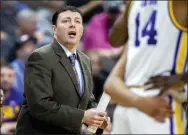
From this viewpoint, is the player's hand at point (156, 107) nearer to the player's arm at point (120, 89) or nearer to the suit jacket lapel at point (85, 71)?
the player's arm at point (120, 89)

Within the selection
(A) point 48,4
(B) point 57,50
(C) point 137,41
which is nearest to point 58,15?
(B) point 57,50

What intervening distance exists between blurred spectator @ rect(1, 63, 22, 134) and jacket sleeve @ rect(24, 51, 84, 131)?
2.65 metres

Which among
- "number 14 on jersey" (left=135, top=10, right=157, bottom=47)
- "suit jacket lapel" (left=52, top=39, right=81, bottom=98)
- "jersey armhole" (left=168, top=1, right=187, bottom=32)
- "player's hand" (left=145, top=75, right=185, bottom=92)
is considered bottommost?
"player's hand" (left=145, top=75, right=185, bottom=92)

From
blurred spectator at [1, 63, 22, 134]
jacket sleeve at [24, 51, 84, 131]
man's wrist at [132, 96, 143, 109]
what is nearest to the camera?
jacket sleeve at [24, 51, 84, 131]

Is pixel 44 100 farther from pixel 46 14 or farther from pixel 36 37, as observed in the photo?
pixel 46 14

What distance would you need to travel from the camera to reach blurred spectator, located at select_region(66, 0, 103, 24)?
365 inches

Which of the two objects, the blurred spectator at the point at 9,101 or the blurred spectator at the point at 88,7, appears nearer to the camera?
the blurred spectator at the point at 9,101

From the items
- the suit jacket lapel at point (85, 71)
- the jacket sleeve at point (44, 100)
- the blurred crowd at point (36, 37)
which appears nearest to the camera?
the jacket sleeve at point (44, 100)

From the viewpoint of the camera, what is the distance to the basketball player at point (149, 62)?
396 cm

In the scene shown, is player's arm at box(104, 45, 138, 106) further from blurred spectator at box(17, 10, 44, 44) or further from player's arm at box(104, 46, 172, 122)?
blurred spectator at box(17, 10, 44, 44)

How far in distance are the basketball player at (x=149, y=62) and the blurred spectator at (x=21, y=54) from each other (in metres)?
2.93

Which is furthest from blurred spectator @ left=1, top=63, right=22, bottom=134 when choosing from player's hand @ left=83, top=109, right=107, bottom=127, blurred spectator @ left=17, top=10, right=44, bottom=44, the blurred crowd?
player's hand @ left=83, top=109, right=107, bottom=127

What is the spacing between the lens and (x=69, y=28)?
396 cm

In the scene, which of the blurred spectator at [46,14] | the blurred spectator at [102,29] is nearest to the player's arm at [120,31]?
the blurred spectator at [102,29]
